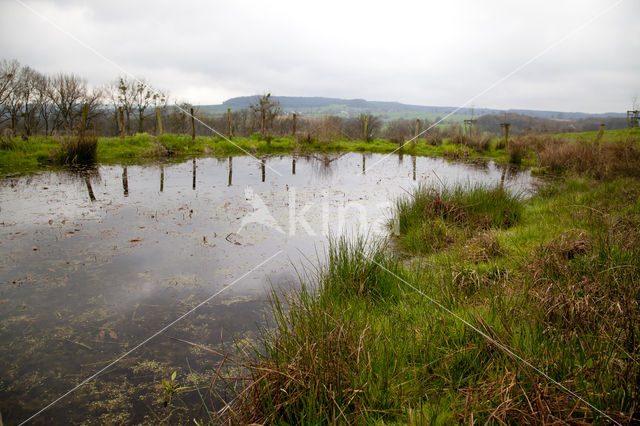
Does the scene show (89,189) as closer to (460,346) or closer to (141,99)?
(460,346)

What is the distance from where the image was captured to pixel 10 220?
19.4 feet

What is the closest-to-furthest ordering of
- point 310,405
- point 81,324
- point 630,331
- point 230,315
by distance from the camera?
point 310,405 → point 630,331 → point 81,324 → point 230,315

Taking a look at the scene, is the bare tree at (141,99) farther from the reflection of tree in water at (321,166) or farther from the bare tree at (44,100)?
the reflection of tree in water at (321,166)

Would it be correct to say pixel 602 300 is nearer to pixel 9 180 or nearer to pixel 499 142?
pixel 9 180

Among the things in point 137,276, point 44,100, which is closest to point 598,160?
point 137,276

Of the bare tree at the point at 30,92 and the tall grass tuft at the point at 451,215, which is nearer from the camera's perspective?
the tall grass tuft at the point at 451,215

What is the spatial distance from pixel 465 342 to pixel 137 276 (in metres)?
3.78

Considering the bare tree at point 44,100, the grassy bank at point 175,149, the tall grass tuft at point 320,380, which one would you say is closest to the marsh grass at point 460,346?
the tall grass tuft at point 320,380

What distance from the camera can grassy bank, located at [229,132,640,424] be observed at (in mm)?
1777

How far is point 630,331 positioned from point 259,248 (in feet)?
14.2

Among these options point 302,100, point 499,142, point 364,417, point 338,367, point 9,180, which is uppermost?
point 302,100

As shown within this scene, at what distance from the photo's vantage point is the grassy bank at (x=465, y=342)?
5.83 ft

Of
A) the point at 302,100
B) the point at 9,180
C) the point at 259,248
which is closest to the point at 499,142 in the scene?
the point at 259,248

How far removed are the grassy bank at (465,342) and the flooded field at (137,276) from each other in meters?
0.77
